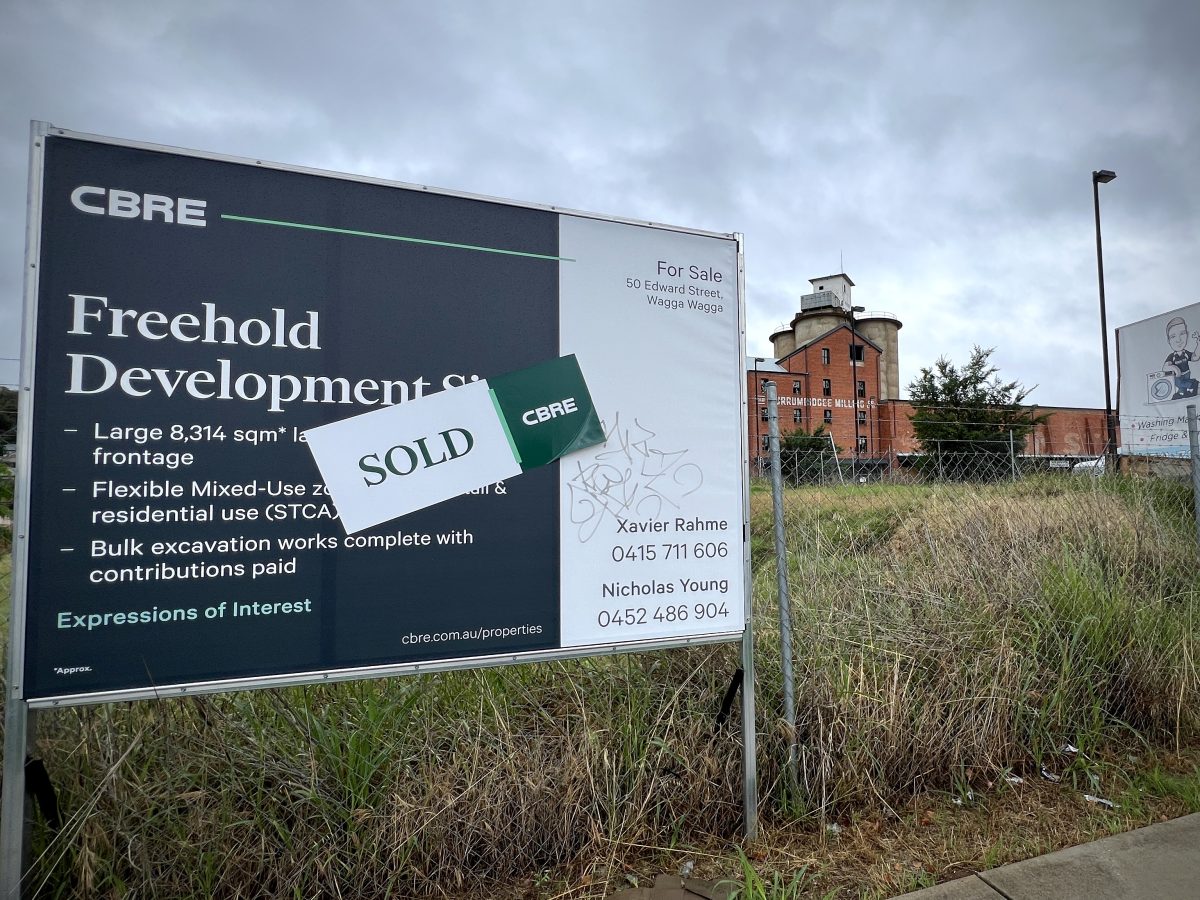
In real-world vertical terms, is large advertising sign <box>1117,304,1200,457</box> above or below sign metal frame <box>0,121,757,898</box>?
above

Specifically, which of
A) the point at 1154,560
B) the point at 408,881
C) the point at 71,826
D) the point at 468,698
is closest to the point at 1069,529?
the point at 1154,560

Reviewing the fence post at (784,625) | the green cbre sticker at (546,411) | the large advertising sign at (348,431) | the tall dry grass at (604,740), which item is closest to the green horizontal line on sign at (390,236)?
the large advertising sign at (348,431)

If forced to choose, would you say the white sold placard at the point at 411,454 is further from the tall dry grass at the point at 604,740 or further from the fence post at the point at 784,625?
the fence post at the point at 784,625

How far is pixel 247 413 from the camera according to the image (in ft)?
8.34

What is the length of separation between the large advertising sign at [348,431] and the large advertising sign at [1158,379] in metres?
9.99

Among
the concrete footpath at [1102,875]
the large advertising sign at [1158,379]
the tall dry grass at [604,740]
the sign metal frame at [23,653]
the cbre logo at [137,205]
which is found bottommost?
the concrete footpath at [1102,875]

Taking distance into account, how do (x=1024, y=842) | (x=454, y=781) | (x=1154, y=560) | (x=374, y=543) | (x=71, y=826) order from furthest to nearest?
(x=1154, y=560) < (x=1024, y=842) < (x=454, y=781) < (x=374, y=543) < (x=71, y=826)

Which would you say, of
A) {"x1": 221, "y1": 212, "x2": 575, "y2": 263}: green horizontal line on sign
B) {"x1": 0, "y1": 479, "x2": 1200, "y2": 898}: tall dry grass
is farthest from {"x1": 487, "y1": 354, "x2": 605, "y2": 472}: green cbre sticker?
{"x1": 0, "y1": 479, "x2": 1200, "y2": 898}: tall dry grass

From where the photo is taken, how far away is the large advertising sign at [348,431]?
2.34m

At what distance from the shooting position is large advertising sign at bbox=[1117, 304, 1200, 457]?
10.6 m

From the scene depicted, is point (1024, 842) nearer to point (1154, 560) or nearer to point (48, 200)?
point (1154, 560)

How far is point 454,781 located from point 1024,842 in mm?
2509

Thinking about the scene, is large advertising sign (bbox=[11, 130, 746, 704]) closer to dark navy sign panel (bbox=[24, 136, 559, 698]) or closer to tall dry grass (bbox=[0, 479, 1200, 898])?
dark navy sign panel (bbox=[24, 136, 559, 698])

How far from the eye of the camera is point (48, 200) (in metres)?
2.34
